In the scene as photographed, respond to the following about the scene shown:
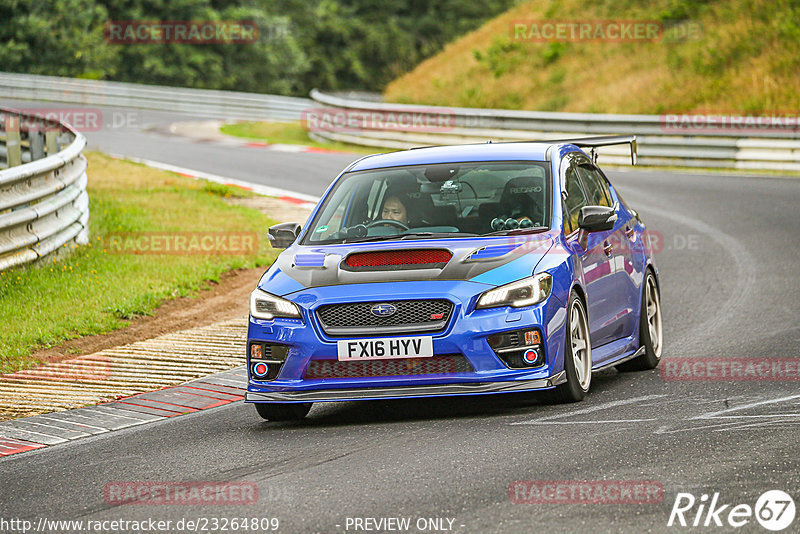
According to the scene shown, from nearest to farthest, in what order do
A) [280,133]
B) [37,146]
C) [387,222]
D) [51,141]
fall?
[387,222], [51,141], [37,146], [280,133]

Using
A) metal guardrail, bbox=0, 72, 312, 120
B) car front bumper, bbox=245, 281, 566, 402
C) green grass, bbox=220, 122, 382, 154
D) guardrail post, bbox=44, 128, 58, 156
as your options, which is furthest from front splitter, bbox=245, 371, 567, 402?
metal guardrail, bbox=0, 72, 312, 120

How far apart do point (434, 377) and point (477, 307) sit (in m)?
0.48

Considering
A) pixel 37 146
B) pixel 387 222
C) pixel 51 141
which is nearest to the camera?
pixel 387 222

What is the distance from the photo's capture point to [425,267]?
7.57 metres

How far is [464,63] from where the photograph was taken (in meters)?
42.6

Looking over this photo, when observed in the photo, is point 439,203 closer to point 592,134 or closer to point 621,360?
point 621,360

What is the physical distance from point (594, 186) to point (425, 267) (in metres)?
2.36

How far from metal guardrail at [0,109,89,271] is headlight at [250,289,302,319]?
16.7 ft

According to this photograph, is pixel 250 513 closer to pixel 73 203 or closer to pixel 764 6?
pixel 73 203

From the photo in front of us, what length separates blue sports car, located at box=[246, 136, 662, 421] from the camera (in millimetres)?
7352

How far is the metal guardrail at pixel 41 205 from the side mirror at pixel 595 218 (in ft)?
20.5

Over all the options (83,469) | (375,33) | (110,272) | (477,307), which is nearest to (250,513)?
(83,469)

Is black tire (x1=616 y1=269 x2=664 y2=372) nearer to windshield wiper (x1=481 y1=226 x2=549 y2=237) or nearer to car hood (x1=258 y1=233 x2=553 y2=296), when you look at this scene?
windshield wiper (x1=481 y1=226 x2=549 y2=237)

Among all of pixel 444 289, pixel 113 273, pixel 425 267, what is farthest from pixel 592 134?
pixel 444 289
